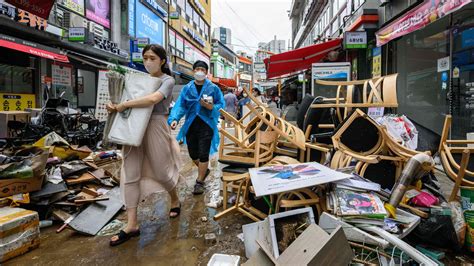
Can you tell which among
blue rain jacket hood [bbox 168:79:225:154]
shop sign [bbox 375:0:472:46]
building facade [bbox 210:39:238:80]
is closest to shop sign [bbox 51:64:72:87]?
blue rain jacket hood [bbox 168:79:225:154]

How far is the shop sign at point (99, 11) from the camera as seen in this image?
12.0 meters

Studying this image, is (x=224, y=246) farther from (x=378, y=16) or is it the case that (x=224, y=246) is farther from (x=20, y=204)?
(x=378, y=16)

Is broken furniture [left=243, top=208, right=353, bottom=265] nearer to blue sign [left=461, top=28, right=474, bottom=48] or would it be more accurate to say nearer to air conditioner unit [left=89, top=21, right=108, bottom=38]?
blue sign [left=461, top=28, right=474, bottom=48]

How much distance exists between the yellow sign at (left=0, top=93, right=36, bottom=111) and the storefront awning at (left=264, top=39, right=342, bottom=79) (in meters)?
7.77

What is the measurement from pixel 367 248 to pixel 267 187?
0.77 metres

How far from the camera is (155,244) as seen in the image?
2.52 m

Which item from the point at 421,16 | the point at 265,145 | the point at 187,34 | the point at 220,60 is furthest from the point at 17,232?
the point at 220,60

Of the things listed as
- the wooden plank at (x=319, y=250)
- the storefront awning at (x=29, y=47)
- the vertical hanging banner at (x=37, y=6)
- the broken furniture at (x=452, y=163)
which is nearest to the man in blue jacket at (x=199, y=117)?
the wooden plank at (x=319, y=250)

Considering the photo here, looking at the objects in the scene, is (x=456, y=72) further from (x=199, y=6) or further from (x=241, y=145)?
(x=199, y=6)

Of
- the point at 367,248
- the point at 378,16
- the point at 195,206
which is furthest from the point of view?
the point at 378,16

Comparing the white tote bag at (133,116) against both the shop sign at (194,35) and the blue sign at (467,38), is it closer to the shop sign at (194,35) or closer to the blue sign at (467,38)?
the blue sign at (467,38)

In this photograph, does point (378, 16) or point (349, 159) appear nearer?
point (349, 159)

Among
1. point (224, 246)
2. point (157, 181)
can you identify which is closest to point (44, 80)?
point (157, 181)

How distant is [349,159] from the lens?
289 cm
